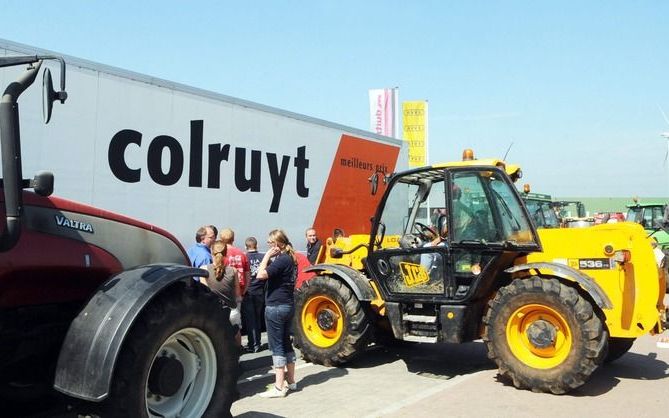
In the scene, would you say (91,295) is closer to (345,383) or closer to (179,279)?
(179,279)

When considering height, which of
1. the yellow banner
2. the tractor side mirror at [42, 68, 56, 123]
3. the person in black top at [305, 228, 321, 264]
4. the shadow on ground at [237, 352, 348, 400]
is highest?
the yellow banner

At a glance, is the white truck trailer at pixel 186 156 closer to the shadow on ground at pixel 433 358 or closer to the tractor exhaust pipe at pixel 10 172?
the shadow on ground at pixel 433 358

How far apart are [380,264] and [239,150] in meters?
2.68

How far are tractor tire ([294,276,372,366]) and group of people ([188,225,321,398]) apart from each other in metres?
0.70

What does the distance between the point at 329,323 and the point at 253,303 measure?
48.7 inches

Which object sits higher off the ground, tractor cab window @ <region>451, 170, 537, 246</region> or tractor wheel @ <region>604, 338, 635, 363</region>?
tractor cab window @ <region>451, 170, 537, 246</region>

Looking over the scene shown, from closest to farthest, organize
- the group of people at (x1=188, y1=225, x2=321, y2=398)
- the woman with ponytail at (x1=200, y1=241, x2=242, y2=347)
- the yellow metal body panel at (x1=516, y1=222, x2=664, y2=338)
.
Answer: the yellow metal body panel at (x1=516, y1=222, x2=664, y2=338) → the group of people at (x1=188, y1=225, x2=321, y2=398) → the woman with ponytail at (x1=200, y1=241, x2=242, y2=347)

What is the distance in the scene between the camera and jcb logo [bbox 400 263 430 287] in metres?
6.55

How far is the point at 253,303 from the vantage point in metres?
7.77

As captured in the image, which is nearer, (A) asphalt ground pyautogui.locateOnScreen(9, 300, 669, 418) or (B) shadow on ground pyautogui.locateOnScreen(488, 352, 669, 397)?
(A) asphalt ground pyautogui.locateOnScreen(9, 300, 669, 418)

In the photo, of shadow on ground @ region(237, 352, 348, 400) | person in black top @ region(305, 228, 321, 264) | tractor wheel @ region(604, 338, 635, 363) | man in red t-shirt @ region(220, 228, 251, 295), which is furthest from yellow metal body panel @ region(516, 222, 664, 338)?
person in black top @ region(305, 228, 321, 264)

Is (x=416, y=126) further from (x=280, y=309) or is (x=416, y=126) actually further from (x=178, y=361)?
(x=178, y=361)

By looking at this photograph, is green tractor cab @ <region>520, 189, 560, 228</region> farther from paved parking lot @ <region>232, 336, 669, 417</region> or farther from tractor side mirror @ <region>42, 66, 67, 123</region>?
tractor side mirror @ <region>42, 66, 67, 123</region>

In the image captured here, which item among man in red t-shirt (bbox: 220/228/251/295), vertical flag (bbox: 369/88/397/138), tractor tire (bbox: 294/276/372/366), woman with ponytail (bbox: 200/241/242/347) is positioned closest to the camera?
woman with ponytail (bbox: 200/241/242/347)
